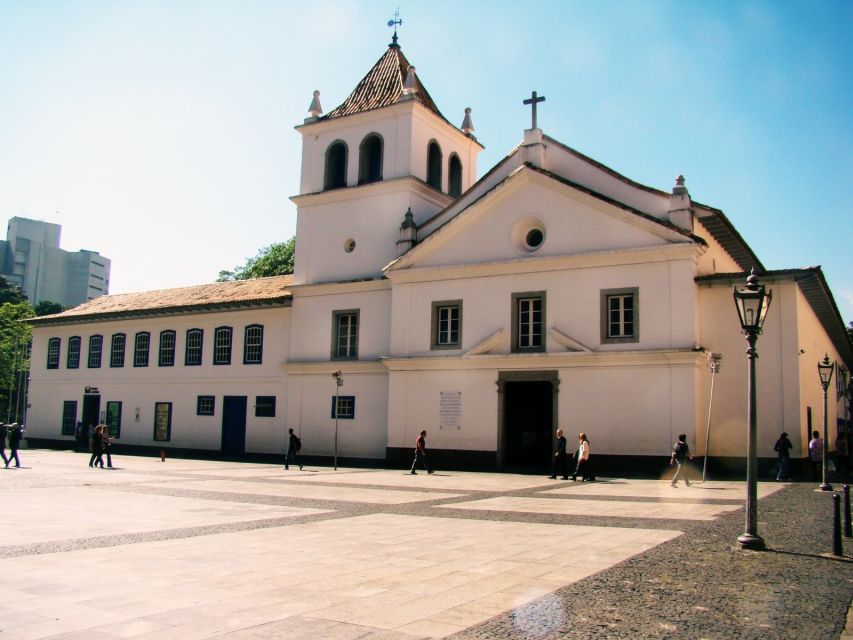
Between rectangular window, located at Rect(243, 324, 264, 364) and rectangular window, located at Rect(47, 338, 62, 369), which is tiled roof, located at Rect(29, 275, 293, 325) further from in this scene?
rectangular window, located at Rect(243, 324, 264, 364)

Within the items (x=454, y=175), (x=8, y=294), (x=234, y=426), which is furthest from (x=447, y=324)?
(x=8, y=294)

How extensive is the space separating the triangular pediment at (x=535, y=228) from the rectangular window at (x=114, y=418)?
1872cm

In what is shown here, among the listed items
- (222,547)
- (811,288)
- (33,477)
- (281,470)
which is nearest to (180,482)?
(33,477)

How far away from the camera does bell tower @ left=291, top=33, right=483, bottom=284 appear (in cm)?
3164

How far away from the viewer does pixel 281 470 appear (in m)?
27.1

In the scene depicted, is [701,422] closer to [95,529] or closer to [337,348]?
[337,348]

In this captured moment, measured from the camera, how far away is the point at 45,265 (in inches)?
5463

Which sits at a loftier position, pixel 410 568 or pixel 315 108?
pixel 315 108

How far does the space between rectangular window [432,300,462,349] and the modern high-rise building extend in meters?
120

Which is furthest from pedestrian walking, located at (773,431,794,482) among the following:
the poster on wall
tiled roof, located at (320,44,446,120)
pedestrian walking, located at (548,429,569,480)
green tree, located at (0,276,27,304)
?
green tree, located at (0,276,27,304)

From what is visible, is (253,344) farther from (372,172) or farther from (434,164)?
(434,164)

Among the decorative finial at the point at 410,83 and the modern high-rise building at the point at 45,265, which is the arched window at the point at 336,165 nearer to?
the decorative finial at the point at 410,83

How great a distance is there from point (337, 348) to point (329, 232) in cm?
510

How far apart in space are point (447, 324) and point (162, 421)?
56.1 ft
